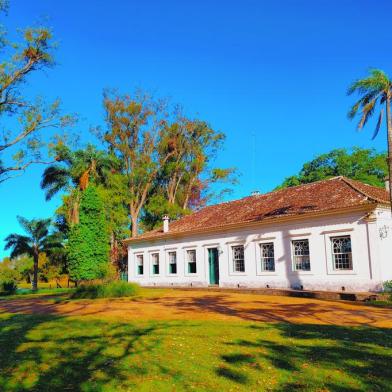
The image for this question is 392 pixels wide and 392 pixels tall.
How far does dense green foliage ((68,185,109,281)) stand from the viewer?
87.9ft

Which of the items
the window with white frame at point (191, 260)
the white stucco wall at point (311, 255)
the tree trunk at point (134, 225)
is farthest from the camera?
the tree trunk at point (134, 225)

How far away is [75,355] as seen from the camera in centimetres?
716

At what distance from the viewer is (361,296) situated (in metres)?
Result: 15.8

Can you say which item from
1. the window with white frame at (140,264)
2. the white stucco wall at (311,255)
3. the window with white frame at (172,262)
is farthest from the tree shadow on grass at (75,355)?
the window with white frame at (140,264)

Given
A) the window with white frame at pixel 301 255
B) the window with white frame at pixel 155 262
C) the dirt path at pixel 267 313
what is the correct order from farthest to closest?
the window with white frame at pixel 155 262 → the window with white frame at pixel 301 255 → the dirt path at pixel 267 313

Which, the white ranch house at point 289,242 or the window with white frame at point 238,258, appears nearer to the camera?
the white ranch house at point 289,242

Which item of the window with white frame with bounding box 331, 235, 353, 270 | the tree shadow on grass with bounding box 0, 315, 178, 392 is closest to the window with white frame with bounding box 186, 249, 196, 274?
the window with white frame with bounding box 331, 235, 353, 270

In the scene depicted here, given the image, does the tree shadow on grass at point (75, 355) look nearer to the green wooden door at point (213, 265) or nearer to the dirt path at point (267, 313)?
the dirt path at point (267, 313)

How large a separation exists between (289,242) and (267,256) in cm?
175

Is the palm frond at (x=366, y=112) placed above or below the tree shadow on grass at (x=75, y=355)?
above

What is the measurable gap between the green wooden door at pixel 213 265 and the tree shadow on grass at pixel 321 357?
15.2 m

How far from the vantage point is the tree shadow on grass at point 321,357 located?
17.8 feet

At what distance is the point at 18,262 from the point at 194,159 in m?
43.8

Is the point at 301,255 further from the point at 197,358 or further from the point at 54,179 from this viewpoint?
the point at 54,179
